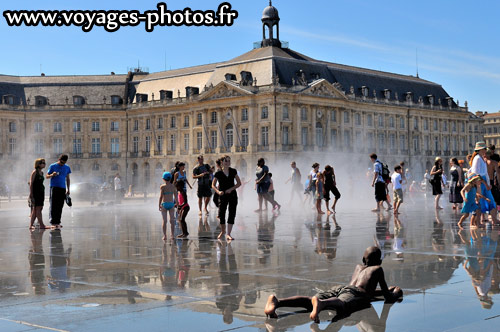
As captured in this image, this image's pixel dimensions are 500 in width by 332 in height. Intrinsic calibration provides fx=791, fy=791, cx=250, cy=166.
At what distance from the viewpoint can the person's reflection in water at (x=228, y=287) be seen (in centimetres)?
707

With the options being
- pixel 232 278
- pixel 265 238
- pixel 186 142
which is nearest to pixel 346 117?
pixel 186 142

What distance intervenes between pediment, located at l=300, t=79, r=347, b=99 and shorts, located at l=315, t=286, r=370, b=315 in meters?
71.0

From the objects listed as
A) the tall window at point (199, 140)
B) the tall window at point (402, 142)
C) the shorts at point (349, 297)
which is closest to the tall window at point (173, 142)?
the tall window at point (199, 140)

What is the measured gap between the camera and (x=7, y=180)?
8975cm

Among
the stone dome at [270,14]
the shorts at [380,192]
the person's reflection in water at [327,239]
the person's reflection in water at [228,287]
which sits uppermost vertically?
the stone dome at [270,14]

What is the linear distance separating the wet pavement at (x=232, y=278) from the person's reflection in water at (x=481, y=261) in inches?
0.5

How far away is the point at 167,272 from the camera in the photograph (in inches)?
381

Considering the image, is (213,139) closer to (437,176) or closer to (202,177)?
(437,176)

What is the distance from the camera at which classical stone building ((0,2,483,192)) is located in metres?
77.9

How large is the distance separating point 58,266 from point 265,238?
483 cm

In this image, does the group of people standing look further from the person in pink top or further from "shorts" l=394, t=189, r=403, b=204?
"shorts" l=394, t=189, r=403, b=204

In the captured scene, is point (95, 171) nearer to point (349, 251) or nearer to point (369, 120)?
point (369, 120)

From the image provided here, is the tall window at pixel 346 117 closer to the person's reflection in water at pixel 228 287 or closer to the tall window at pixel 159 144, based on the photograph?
the tall window at pixel 159 144

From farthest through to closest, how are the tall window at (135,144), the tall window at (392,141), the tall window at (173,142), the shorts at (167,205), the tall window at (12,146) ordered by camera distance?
the tall window at (392,141), the tall window at (135,144), the tall window at (12,146), the tall window at (173,142), the shorts at (167,205)
